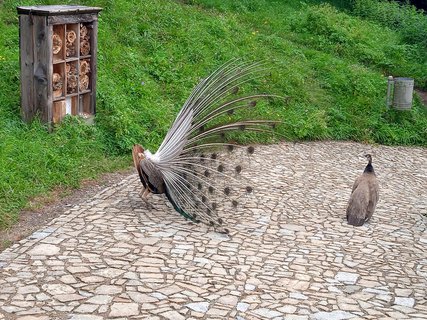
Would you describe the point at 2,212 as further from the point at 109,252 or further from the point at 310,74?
the point at 310,74

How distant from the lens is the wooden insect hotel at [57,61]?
32.7ft

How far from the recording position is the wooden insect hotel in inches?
393

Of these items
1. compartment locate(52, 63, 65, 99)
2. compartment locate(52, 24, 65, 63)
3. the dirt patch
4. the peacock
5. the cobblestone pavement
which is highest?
compartment locate(52, 24, 65, 63)

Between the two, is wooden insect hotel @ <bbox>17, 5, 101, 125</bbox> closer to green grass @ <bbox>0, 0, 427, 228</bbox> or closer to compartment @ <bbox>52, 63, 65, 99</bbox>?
compartment @ <bbox>52, 63, 65, 99</bbox>

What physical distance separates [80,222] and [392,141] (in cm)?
808

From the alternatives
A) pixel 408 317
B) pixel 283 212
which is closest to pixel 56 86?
pixel 283 212

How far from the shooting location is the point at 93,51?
11039mm

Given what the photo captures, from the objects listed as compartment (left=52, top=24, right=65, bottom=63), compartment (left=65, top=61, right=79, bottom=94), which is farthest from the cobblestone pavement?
compartment (left=52, top=24, right=65, bottom=63)

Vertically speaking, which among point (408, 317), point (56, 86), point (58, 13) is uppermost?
point (58, 13)

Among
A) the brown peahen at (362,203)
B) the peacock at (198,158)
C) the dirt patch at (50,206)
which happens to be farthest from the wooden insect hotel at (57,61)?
the brown peahen at (362,203)

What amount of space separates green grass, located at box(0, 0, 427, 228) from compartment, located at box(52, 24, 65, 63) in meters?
0.95

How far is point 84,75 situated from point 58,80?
70 centimetres

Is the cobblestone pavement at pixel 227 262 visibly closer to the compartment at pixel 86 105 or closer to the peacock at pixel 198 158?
the peacock at pixel 198 158

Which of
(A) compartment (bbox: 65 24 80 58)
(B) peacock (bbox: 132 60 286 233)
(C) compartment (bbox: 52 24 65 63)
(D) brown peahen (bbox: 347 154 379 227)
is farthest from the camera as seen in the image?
(A) compartment (bbox: 65 24 80 58)
